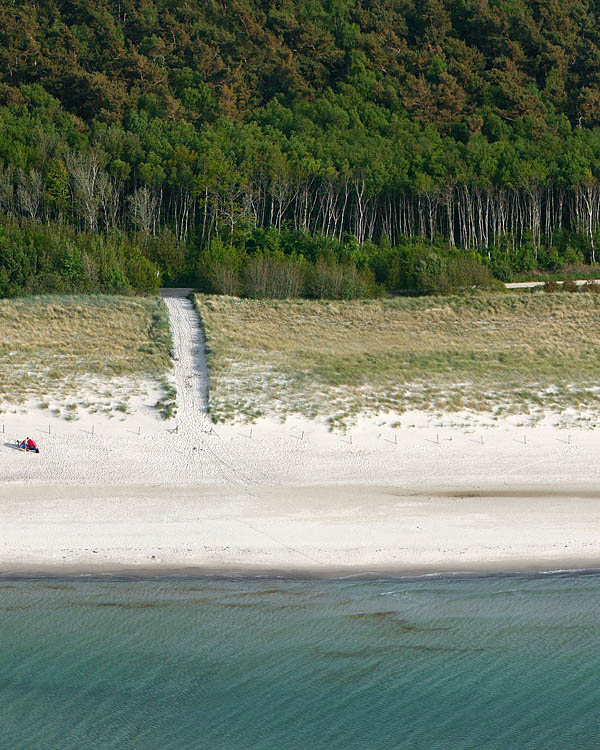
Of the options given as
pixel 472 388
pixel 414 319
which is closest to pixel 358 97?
pixel 414 319

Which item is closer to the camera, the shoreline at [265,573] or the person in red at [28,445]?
the shoreline at [265,573]

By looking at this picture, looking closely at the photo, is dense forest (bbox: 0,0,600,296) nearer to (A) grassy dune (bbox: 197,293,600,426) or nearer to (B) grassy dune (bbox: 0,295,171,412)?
(A) grassy dune (bbox: 197,293,600,426)

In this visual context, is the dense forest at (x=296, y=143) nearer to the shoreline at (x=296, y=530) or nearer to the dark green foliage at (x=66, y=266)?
the dark green foliage at (x=66, y=266)

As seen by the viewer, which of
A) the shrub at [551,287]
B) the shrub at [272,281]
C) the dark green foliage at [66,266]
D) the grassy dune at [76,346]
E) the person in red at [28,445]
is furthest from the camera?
the shrub at [551,287]

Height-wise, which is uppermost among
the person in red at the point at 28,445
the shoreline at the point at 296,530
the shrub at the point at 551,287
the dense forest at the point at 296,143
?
the dense forest at the point at 296,143

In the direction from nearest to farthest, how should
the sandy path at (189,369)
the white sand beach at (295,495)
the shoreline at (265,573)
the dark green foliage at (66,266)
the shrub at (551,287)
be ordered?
the shoreline at (265,573) < the white sand beach at (295,495) < the sandy path at (189,369) < the dark green foliage at (66,266) < the shrub at (551,287)

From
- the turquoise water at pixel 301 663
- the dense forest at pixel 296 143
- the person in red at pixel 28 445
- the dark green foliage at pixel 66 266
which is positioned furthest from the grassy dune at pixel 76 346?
the turquoise water at pixel 301 663

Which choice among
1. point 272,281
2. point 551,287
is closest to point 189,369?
point 272,281

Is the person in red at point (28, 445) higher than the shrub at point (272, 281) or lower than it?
lower
